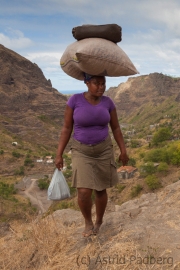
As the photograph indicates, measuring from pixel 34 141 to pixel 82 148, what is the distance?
5869 centimetres

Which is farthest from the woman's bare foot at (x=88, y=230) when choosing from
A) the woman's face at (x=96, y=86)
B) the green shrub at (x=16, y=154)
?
the green shrub at (x=16, y=154)

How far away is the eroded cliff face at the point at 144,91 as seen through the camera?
123 meters

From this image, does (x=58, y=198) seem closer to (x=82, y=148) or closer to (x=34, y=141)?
(x=82, y=148)

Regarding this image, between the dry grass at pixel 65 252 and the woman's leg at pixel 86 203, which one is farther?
the woman's leg at pixel 86 203

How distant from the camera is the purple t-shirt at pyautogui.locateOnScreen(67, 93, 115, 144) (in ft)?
9.48

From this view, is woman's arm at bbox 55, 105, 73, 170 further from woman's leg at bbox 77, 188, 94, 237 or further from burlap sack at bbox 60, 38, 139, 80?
burlap sack at bbox 60, 38, 139, 80

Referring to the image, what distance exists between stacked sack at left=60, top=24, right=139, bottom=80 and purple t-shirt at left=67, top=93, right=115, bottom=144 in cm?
32

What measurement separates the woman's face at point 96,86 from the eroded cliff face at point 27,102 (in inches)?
2281

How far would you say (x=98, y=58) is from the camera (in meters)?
2.78

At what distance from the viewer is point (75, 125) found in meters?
3.01

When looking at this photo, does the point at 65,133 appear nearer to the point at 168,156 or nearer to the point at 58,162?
the point at 58,162

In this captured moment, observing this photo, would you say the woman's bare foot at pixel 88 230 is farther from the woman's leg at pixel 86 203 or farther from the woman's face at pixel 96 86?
the woman's face at pixel 96 86

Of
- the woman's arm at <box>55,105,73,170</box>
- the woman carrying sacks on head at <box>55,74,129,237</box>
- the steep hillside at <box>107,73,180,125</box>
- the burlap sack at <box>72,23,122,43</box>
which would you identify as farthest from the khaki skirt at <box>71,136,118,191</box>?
the steep hillside at <box>107,73,180,125</box>

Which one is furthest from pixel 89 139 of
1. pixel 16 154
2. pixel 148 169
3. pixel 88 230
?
pixel 16 154
